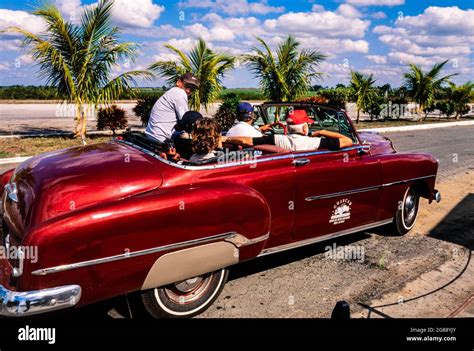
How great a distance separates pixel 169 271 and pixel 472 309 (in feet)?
8.16

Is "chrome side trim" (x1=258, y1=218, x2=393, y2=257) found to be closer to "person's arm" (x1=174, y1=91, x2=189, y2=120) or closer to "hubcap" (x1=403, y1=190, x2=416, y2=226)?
"hubcap" (x1=403, y1=190, x2=416, y2=226)

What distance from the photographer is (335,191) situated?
3.89m

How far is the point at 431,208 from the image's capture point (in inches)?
246

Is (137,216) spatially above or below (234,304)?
above

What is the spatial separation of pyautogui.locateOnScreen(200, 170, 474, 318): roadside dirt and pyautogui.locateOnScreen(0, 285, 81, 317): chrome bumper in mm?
1212

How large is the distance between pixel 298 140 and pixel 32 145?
397 inches

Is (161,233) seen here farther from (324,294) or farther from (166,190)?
(324,294)

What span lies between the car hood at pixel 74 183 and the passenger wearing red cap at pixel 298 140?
1.17m

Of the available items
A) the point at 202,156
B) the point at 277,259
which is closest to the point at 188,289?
the point at 202,156

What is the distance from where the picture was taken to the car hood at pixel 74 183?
8.71ft

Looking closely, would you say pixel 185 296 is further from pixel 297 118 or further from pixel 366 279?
pixel 297 118

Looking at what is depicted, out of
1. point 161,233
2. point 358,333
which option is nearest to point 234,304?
point 161,233

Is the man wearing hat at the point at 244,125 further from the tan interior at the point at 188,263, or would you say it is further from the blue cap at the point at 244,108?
the tan interior at the point at 188,263
